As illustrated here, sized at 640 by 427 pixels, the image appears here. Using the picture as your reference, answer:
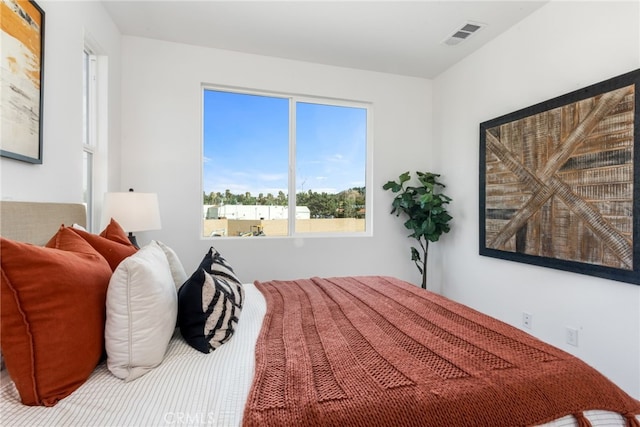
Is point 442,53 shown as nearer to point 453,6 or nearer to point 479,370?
point 453,6

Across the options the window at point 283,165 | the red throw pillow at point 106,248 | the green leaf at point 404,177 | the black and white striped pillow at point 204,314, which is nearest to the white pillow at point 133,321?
the black and white striped pillow at point 204,314

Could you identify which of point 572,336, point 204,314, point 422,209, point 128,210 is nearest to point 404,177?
point 422,209

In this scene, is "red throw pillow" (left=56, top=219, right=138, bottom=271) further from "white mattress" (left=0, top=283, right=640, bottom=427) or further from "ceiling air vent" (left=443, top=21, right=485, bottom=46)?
"ceiling air vent" (left=443, top=21, right=485, bottom=46)

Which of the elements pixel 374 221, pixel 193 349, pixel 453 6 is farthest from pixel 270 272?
pixel 453 6

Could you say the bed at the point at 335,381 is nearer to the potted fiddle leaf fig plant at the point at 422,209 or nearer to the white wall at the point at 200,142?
the white wall at the point at 200,142

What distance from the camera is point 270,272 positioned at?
3.24m

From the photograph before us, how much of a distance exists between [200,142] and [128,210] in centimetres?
119

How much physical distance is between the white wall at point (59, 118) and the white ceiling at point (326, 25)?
1.93 ft

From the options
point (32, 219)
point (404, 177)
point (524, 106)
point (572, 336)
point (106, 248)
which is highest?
point (524, 106)

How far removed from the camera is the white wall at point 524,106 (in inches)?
75.6

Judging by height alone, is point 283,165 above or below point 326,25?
below

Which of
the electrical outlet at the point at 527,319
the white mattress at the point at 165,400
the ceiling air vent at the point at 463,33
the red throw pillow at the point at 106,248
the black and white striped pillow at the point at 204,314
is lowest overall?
the electrical outlet at the point at 527,319

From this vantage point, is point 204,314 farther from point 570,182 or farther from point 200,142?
point 570,182

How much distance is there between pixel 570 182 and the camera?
2.16 metres
